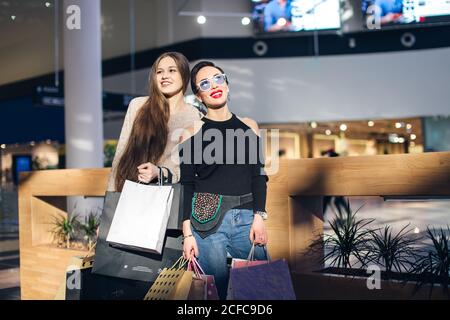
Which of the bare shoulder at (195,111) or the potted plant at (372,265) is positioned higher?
the bare shoulder at (195,111)

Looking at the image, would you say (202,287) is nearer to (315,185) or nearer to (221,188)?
(221,188)

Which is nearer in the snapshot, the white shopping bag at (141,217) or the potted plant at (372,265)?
the white shopping bag at (141,217)

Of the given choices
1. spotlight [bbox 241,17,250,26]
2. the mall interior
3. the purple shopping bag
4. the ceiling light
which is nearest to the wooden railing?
the purple shopping bag

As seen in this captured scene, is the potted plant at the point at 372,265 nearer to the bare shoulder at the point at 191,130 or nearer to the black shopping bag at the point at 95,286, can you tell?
the black shopping bag at the point at 95,286

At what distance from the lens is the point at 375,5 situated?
12367 mm

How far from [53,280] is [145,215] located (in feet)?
7.99

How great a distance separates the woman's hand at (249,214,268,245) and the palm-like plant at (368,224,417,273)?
94 cm

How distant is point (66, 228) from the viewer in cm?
444

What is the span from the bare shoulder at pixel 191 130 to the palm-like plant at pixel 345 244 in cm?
110

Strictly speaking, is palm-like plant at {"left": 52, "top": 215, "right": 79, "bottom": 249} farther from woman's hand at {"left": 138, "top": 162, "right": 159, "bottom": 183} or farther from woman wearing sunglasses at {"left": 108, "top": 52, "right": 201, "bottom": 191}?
woman's hand at {"left": 138, "top": 162, "right": 159, "bottom": 183}

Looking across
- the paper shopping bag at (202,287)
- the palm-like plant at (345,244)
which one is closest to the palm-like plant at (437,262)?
the palm-like plant at (345,244)

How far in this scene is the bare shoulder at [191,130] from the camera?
215cm

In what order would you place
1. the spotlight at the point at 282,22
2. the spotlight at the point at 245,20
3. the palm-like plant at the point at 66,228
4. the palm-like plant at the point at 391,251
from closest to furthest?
the palm-like plant at the point at 391,251 → the palm-like plant at the point at 66,228 → the spotlight at the point at 282,22 → the spotlight at the point at 245,20

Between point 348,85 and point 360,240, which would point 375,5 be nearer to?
point 348,85
